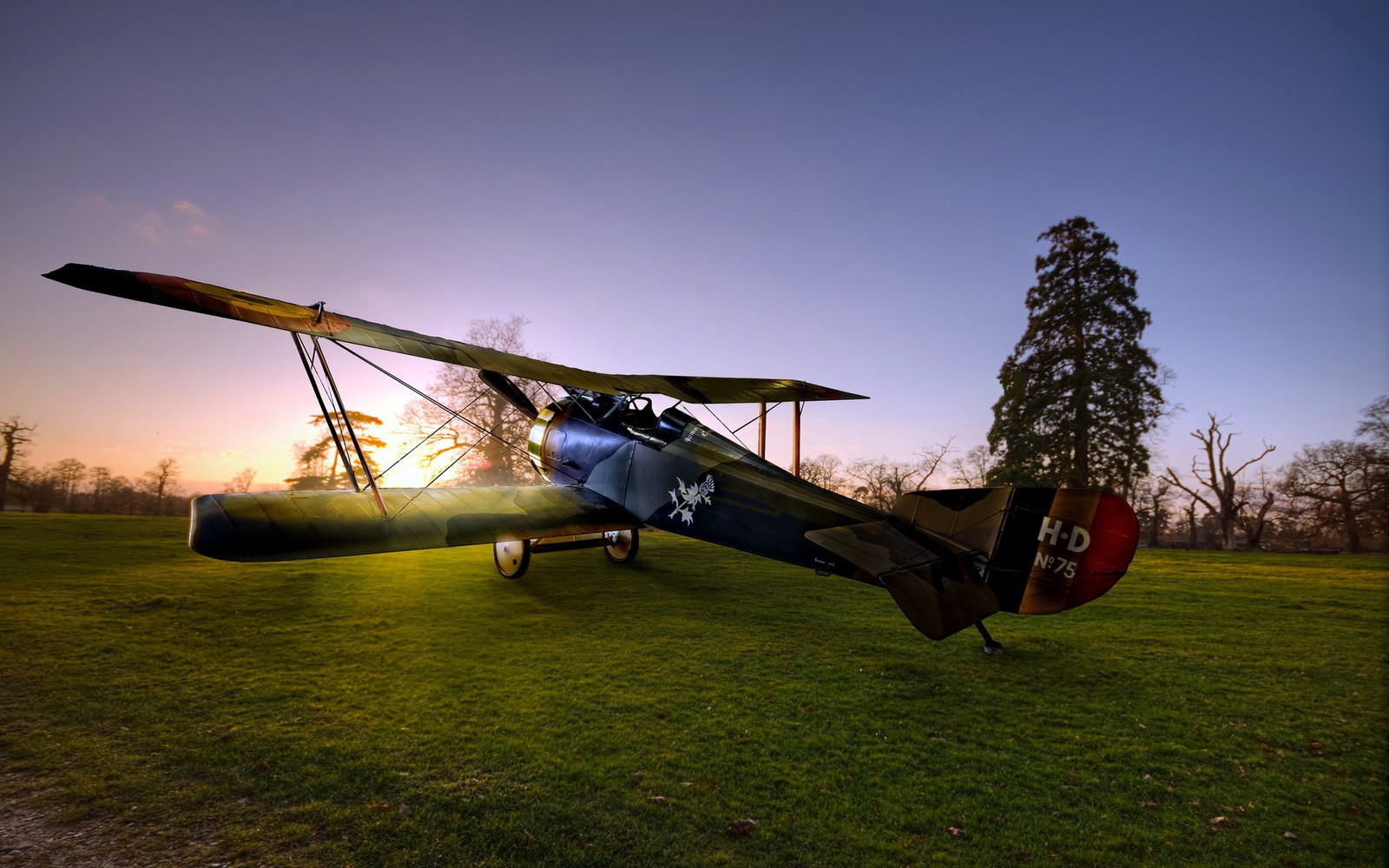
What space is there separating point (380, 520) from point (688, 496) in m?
3.55

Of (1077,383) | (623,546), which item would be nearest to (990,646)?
(623,546)

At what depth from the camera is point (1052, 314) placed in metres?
23.2

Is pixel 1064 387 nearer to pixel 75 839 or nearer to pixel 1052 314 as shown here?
pixel 1052 314

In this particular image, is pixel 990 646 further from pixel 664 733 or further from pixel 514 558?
pixel 514 558

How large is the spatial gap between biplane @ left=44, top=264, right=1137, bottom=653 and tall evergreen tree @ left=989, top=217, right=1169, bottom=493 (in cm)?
2049

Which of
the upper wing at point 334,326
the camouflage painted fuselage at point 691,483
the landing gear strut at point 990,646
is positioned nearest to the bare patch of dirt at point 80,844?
the upper wing at point 334,326

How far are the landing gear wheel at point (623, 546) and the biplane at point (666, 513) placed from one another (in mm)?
1587

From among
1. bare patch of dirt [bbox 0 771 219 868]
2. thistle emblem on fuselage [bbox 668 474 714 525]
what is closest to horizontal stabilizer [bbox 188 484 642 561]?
thistle emblem on fuselage [bbox 668 474 714 525]

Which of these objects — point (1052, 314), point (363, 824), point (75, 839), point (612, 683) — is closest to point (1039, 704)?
point (612, 683)

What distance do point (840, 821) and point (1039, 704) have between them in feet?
7.92

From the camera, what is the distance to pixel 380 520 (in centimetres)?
561

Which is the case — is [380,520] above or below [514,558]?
above

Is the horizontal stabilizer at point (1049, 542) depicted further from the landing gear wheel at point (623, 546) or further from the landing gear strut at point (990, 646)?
the landing gear wheel at point (623, 546)

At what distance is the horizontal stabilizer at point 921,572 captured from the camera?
3.95m
